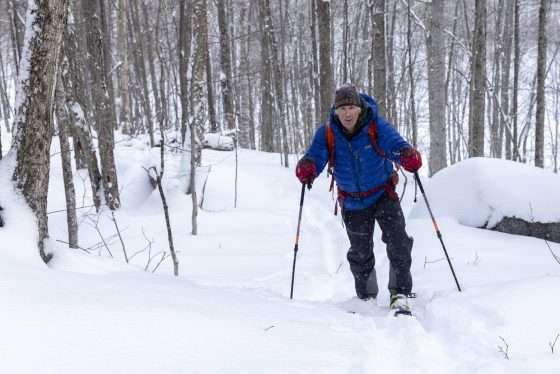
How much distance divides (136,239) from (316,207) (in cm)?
401

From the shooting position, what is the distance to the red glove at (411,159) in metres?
3.72

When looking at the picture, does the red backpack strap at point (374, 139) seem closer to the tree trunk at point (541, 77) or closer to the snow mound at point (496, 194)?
the snow mound at point (496, 194)

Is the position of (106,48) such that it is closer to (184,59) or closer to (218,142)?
(218,142)

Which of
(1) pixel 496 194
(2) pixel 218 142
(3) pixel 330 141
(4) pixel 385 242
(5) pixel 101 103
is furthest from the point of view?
(2) pixel 218 142

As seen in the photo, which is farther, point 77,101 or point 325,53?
point 325,53

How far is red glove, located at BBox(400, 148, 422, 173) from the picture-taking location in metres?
3.72

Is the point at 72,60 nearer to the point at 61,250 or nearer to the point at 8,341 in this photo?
the point at 61,250

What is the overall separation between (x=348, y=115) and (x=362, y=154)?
35 centimetres

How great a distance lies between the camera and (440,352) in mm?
2857

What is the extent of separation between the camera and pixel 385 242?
4195 millimetres

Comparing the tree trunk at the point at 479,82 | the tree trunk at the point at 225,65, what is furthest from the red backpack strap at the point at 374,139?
the tree trunk at the point at 225,65

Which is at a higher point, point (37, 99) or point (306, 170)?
point (37, 99)

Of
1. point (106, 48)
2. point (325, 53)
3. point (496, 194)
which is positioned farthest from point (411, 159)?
point (106, 48)

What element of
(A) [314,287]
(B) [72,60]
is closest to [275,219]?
(A) [314,287]
